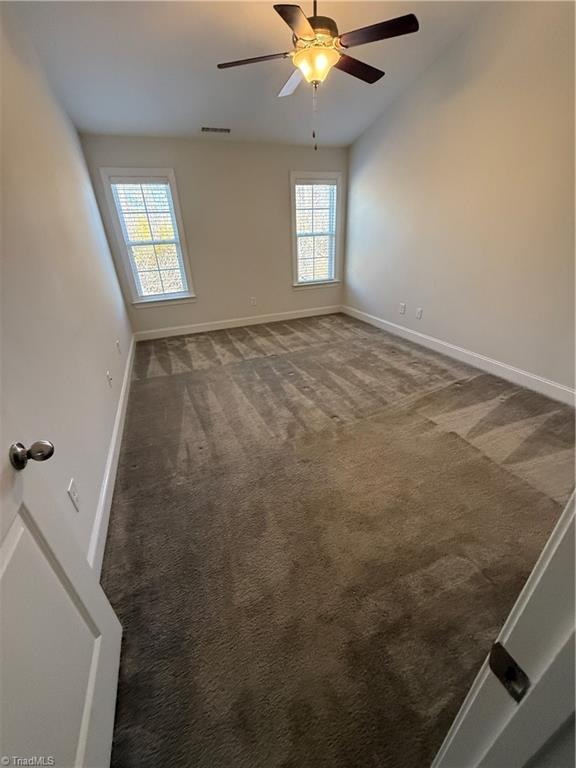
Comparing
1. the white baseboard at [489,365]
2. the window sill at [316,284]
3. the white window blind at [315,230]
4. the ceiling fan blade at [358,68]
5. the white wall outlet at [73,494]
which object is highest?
the ceiling fan blade at [358,68]

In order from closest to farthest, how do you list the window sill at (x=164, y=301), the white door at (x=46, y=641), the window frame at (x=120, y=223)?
1. the white door at (x=46, y=641)
2. the window frame at (x=120, y=223)
3. the window sill at (x=164, y=301)

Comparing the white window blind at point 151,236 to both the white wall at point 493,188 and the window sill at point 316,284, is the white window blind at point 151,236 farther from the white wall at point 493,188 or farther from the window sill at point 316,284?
the white wall at point 493,188

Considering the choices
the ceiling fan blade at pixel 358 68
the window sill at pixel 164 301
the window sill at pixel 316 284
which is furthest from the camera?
the window sill at pixel 316 284

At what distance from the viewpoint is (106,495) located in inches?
71.1

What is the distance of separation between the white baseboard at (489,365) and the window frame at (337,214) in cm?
124

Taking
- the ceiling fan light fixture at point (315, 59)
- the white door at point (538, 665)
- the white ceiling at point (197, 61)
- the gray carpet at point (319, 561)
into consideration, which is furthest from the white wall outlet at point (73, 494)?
the white ceiling at point (197, 61)

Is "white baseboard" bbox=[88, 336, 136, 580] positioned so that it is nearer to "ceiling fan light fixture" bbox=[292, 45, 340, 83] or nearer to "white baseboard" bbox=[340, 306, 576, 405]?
"ceiling fan light fixture" bbox=[292, 45, 340, 83]

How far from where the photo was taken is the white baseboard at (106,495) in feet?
4.84

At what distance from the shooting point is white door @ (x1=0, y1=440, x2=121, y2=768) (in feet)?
2.02

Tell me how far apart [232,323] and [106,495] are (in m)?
3.55

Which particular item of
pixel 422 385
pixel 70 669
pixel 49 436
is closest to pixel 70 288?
pixel 49 436

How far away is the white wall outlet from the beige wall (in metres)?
3.50

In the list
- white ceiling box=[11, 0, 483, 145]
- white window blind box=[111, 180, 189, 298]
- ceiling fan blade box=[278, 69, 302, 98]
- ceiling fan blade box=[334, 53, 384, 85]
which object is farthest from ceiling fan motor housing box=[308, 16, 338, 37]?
white window blind box=[111, 180, 189, 298]

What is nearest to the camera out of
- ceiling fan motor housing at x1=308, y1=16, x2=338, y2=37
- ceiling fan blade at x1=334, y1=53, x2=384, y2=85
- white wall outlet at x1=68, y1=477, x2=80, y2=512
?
white wall outlet at x1=68, y1=477, x2=80, y2=512
